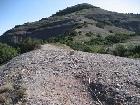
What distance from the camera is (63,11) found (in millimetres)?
147125

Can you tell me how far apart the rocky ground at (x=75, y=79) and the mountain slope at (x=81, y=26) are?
5317cm

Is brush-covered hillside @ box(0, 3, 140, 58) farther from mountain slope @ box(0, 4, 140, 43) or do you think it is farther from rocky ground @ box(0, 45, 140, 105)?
rocky ground @ box(0, 45, 140, 105)

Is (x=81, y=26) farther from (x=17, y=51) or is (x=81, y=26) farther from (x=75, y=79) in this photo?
(x=75, y=79)

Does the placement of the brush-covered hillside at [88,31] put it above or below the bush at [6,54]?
below

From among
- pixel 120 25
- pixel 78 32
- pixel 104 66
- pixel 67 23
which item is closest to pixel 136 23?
pixel 120 25

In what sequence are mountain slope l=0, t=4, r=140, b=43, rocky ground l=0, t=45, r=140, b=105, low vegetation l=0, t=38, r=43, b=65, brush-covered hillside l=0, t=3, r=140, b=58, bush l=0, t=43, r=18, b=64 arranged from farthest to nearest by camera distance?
mountain slope l=0, t=4, r=140, b=43 → brush-covered hillside l=0, t=3, r=140, b=58 → bush l=0, t=43, r=18, b=64 → low vegetation l=0, t=38, r=43, b=65 → rocky ground l=0, t=45, r=140, b=105

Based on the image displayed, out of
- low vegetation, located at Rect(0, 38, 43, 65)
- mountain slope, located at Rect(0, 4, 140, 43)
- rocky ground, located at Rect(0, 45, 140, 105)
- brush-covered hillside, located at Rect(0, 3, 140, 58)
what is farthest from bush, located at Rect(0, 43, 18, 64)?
mountain slope, located at Rect(0, 4, 140, 43)

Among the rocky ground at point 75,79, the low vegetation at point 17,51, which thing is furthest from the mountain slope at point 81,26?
the rocky ground at point 75,79

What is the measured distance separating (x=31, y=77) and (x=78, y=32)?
55085mm

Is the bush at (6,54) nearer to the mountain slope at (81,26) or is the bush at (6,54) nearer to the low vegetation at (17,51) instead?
the low vegetation at (17,51)

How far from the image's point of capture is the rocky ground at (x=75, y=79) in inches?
722

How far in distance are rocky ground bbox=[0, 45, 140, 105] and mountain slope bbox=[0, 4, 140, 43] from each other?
174ft

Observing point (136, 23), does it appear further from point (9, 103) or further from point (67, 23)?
point (9, 103)

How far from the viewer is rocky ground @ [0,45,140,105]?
1834 centimetres
